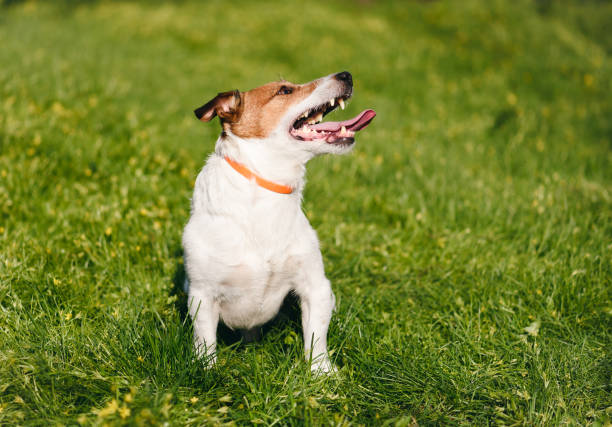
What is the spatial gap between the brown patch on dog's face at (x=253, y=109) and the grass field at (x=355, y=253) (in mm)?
1296

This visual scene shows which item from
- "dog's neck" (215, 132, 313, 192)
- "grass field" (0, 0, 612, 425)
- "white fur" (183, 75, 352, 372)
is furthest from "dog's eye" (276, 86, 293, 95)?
"grass field" (0, 0, 612, 425)

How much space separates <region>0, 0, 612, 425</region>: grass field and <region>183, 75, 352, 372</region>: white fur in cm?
22

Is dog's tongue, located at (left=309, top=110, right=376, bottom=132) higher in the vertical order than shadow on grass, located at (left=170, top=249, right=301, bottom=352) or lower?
higher

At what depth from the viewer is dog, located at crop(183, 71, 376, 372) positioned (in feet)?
9.60

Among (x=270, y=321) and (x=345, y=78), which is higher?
(x=345, y=78)

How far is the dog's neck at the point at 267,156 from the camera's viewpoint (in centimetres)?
300

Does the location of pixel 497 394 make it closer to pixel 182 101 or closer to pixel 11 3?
pixel 182 101

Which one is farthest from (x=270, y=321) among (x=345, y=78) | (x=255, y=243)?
(x=345, y=78)

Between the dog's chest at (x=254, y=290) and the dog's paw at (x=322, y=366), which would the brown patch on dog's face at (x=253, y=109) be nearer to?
the dog's chest at (x=254, y=290)

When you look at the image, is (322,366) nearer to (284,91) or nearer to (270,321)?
(270,321)

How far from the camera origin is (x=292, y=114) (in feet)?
10.2

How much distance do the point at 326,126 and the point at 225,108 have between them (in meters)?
0.65

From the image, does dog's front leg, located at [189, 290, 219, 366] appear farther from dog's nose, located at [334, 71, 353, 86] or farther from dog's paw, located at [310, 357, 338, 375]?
dog's nose, located at [334, 71, 353, 86]

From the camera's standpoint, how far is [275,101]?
3201mm
